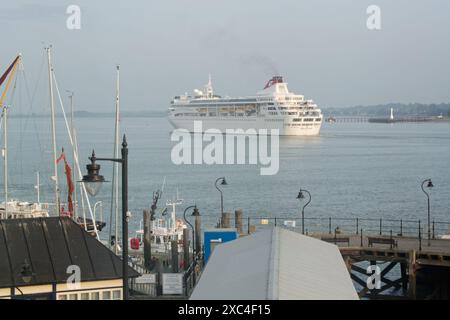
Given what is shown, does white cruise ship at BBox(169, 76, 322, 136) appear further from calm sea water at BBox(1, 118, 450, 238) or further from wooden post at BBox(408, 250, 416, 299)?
A: wooden post at BBox(408, 250, 416, 299)

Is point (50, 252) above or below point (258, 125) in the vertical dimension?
below

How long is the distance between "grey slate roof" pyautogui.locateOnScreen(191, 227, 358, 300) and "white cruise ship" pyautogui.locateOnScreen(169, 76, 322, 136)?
91.1m

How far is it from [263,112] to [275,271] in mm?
95552

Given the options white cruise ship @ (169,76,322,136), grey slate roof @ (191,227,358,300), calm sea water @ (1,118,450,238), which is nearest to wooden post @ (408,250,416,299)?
grey slate roof @ (191,227,358,300)

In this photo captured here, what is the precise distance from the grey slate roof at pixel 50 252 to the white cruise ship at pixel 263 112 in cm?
9138

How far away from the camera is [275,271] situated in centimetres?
785

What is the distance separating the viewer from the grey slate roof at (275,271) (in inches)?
297

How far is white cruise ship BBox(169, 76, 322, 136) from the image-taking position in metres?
102

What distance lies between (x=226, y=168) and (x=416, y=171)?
14388 mm

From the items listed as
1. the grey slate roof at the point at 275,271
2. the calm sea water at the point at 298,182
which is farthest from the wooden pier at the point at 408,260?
the calm sea water at the point at 298,182

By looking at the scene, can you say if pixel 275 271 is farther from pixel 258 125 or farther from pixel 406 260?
pixel 258 125

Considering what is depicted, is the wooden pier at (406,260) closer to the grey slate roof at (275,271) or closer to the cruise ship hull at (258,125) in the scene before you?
the grey slate roof at (275,271)

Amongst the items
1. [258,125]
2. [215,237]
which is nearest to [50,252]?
[215,237]
